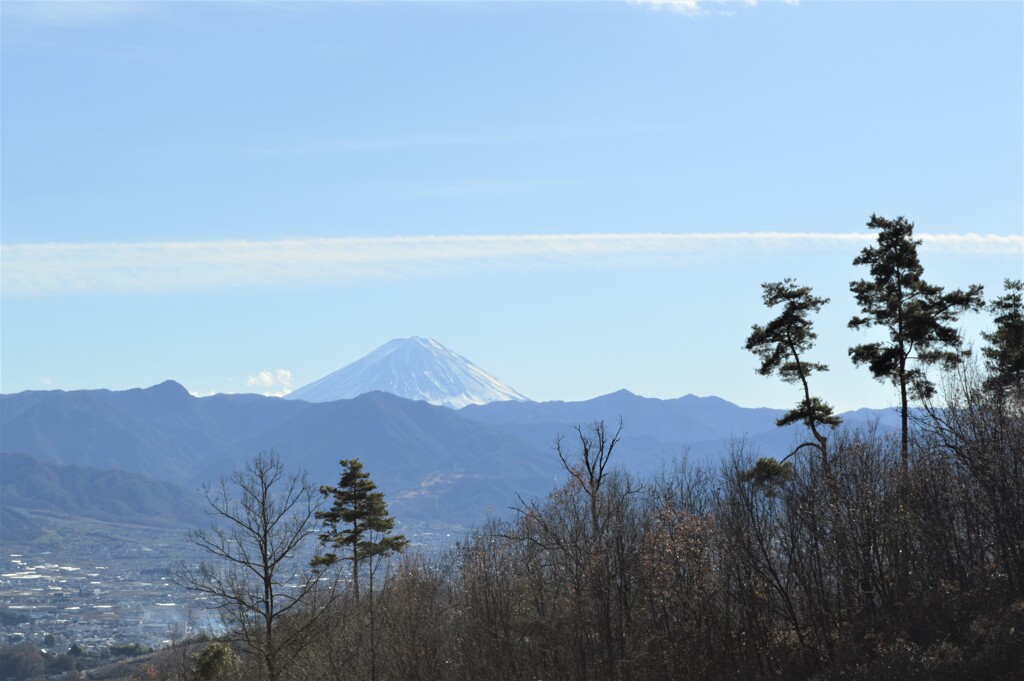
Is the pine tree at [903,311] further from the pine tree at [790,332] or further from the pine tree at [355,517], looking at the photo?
the pine tree at [355,517]

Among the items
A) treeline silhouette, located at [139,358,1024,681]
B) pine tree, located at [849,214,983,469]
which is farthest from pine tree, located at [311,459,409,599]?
pine tree, located at [849,214,983,469]

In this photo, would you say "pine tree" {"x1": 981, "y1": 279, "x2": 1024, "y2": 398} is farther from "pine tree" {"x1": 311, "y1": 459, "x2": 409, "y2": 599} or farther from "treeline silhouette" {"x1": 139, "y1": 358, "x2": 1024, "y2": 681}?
"pine tree" {"x1": 311, "y1": 459, "x2": 409, "y2": 599}

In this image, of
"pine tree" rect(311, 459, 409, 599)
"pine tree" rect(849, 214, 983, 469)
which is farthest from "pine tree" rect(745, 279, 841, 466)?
"pine tree" rect(311, 459, 409, 599)

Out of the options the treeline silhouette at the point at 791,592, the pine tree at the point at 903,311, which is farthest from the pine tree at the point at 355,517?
the pine tree at the point at 903,311

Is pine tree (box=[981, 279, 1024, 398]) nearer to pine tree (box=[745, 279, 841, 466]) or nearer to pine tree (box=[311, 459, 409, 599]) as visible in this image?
pine tree (box=[745, 279, 841, 466])

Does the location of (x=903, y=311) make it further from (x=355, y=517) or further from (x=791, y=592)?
(x=355, y=517)

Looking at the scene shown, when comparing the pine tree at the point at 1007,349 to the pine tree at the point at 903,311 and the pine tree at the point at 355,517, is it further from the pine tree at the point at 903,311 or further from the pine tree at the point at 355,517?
the pine tree at the point at 355,517

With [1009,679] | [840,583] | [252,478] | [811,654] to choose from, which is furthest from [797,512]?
[252,478]

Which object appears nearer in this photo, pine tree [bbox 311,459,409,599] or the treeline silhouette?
the treeline silhouette

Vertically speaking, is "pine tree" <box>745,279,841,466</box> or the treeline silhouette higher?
"pine tree" <box>745,279,841,466</box>

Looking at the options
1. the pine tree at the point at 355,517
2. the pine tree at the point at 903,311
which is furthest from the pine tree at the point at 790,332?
the pine tree at the point at 355,517

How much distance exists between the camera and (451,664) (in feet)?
182

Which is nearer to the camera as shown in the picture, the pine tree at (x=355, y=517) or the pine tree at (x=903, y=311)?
the pine tree at (x=903, y=311)

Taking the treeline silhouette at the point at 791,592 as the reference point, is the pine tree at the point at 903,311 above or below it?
above
